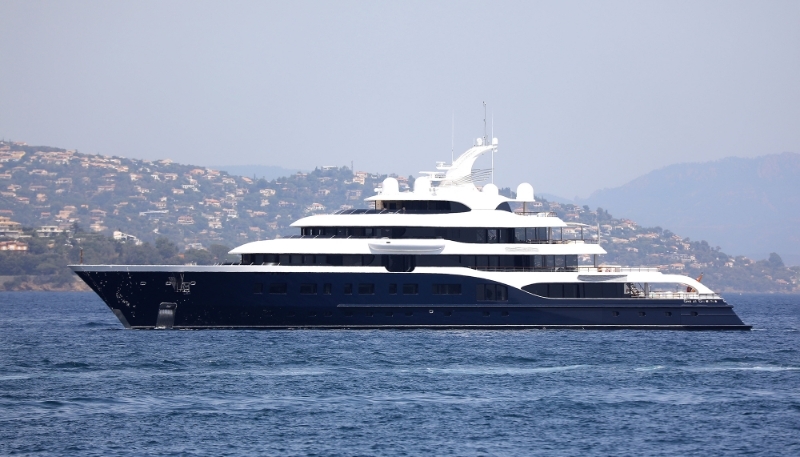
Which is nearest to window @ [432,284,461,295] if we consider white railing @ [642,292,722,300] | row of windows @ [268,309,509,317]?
row of windows @ [268,309,509,317]

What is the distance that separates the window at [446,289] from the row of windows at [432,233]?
232 cm

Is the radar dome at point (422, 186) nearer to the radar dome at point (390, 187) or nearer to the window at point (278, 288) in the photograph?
the radar dome at point (390, 187)

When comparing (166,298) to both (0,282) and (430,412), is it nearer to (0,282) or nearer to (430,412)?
(430,412)

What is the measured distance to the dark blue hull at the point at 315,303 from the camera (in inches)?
1807

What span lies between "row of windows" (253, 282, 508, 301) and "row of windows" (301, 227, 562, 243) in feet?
7.67

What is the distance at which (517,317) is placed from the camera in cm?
4725

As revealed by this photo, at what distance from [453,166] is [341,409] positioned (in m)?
23.9

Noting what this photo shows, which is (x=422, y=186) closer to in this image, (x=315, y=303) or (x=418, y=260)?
(x=418, y=260)

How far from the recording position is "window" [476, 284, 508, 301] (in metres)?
47.0

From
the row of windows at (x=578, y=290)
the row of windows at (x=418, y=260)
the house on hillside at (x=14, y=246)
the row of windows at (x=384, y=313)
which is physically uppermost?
the house on hillside at (x=14, y=246)

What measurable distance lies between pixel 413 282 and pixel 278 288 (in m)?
5.45

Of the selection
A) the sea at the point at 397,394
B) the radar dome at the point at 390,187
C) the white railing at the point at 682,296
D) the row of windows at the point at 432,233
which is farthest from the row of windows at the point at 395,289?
the white railing at the point at 682,296

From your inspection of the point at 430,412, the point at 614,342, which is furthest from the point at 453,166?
the point at 430,412

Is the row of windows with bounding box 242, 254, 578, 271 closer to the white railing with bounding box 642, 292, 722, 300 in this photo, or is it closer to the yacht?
the yacht
